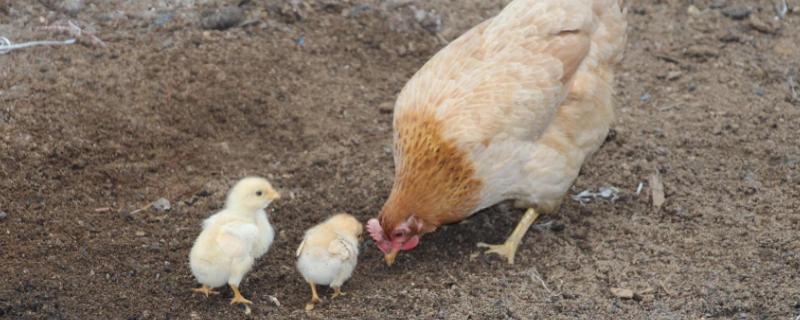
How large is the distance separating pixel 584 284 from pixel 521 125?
0.77 metres

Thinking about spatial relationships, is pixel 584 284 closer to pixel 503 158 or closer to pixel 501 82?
pixel 503 158

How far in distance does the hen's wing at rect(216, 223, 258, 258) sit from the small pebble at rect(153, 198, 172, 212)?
79 cm

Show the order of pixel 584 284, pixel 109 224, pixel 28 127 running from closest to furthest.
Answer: pixel 584 284, pixel 109 224, pixel 28 127

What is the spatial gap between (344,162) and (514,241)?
107cm

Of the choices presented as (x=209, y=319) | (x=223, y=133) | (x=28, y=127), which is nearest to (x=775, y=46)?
(x=223, y=133)

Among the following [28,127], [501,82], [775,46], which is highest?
[501,82]

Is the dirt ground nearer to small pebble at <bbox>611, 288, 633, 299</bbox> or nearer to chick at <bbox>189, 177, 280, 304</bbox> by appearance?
small pebble at <bbox>611, 288, 633, 299</bbox>

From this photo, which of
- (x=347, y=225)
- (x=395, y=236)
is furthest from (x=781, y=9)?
(x=347, y=225)

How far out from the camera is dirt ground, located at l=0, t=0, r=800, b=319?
441 cm

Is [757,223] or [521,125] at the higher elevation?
Answer: [521,125]

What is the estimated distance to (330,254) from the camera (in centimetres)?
421

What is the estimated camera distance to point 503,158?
454 cm

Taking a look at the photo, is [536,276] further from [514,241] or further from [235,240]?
[235,240]

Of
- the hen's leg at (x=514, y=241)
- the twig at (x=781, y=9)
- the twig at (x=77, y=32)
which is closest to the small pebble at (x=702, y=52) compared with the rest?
the twig at (x=781, y=9)
